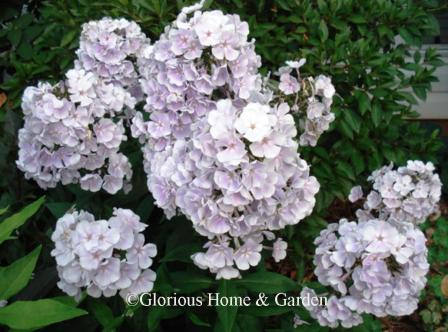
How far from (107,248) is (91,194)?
677 millimetres

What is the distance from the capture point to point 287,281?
2031 mm

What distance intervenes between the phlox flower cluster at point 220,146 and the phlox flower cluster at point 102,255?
0.44 feet

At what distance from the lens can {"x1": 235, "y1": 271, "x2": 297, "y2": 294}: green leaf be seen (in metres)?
1.99

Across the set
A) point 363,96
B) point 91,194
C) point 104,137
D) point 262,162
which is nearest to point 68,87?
point 104,137

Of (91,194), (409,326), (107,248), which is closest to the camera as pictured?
(107,248)

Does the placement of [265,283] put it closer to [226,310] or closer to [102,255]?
[226,310]

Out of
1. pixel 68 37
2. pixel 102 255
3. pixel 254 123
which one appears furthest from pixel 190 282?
pixel 68 37

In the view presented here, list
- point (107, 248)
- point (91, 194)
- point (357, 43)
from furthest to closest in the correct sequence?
point (357, 43) < point (91, 194) < point (107, 248)

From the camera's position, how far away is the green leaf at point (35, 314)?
166 centimetres

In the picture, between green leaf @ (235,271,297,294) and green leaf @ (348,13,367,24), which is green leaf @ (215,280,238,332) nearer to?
green leaf @ (235,271,297,294)

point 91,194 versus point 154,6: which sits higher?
point 154,6

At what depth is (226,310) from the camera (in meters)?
1.91

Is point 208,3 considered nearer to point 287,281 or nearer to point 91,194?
point 91,194

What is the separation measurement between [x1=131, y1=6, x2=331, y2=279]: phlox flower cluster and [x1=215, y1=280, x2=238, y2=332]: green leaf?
0.10m
